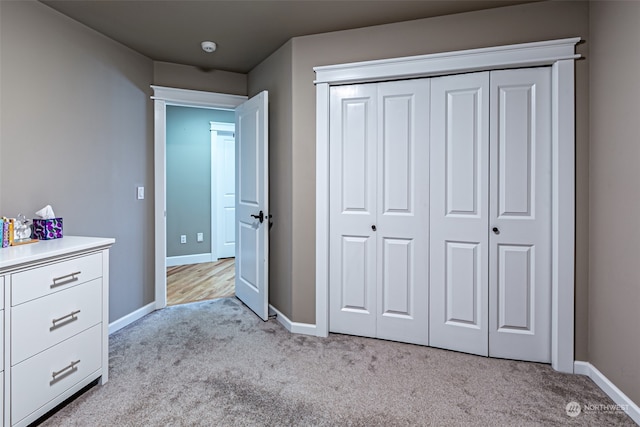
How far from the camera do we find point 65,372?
1.76 meters

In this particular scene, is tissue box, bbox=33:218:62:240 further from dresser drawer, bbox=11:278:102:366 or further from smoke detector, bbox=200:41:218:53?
smoke detector, bbox=200:41:218:53

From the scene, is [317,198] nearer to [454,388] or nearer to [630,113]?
[454,388]

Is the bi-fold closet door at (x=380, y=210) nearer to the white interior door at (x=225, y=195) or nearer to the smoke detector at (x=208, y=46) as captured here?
the smoke detector at (x=208, y=46)

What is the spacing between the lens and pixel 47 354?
5.50 feet

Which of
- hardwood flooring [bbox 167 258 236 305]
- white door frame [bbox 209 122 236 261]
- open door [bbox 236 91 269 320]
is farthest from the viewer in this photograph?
white door frame [bbox 209 122 236 261]

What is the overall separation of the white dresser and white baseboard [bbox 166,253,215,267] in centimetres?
327

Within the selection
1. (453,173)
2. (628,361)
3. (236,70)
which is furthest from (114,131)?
(628,361)

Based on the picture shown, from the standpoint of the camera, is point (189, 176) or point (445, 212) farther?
point (189, 176)

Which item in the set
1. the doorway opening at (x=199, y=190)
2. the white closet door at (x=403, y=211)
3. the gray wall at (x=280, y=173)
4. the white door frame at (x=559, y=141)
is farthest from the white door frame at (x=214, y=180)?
the white door frame at (x=559, y=141)

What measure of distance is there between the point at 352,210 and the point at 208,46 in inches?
70.7

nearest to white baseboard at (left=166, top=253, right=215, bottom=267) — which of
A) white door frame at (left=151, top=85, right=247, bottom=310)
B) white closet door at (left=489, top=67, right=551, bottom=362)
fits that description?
white door frame at (left=151, top=85, right=247, bottom=310)

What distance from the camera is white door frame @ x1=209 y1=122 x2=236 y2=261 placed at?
541 cm

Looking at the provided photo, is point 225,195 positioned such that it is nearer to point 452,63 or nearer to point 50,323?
point 50,323

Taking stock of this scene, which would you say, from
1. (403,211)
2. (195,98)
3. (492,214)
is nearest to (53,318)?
(403,211)
